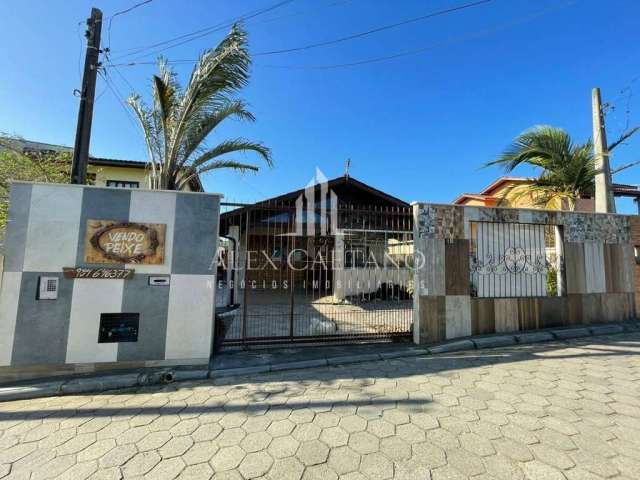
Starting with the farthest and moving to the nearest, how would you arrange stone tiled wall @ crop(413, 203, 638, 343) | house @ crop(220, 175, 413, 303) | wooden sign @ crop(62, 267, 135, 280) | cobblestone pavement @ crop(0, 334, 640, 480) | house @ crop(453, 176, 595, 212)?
house @ crop(220, 175, 413, 303) → house @ crop(453, 176, 595, 212) → stone tiled wall @ crop(413, 203, 638, 343) → wooden sign @ crop(62, 267, 135, 280) → cobblestone pavement @ crop(0, 334, 640, 480)

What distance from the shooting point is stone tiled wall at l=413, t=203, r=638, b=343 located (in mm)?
5766

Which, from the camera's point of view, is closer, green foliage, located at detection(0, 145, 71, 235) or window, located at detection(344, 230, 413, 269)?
green foliage, located at detection(0, 145, 71, 235)

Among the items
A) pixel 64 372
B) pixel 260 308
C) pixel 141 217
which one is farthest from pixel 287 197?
pixel 64 372

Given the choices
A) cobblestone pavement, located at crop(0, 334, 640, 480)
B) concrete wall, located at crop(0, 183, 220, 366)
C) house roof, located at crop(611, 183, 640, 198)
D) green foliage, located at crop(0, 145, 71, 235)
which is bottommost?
cobblestone pavement, located at crop(0, 334, 640, 480)

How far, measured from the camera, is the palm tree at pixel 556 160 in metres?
7.68

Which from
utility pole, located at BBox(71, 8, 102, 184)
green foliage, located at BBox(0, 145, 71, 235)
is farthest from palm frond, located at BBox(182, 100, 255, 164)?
green foliage, located at BBox(0, 145, 71, 235)

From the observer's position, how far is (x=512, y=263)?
252 inches

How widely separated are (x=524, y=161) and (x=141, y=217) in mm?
9099

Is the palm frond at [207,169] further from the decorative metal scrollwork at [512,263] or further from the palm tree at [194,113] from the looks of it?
the decorative metal scrollwork at [512,263]

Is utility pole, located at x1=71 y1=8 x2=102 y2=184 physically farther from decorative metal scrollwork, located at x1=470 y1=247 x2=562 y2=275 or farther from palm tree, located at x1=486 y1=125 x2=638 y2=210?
palm tree, located at x1=486 y1=125 x2=638 y2=210

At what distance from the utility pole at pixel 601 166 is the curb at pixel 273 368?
311 centimetres

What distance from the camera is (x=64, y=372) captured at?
418cm

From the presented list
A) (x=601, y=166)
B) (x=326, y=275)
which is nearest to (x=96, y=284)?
(x=326, y=275)

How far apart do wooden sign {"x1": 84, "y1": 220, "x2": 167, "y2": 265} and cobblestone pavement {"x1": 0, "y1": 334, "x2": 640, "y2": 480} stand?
71.6 inches
